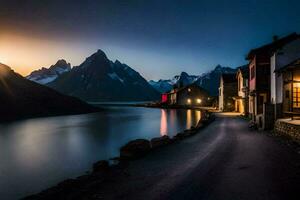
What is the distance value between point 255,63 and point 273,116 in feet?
46.4

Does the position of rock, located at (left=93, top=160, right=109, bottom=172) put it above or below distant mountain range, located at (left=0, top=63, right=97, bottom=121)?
below

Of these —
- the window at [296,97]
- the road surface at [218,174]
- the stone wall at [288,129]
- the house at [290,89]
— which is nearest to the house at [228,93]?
the house at [290,89]

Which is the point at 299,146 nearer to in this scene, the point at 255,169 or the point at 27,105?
the point at 255,169

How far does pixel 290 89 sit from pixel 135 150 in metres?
17.1

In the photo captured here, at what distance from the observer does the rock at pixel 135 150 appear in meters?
18.2

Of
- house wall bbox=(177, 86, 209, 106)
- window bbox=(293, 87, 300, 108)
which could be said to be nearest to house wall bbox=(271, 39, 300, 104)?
window bbox=(293, 87, 300, 108)

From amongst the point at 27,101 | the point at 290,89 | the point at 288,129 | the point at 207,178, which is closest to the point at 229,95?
the point at 290,89

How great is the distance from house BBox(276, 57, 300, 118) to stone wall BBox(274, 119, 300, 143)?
2.71m

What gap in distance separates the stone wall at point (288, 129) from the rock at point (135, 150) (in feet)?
33.9

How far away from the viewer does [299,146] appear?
56.2 feet

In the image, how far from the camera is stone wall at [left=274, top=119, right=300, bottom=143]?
18094mm

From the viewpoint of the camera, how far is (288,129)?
2006 centimetres

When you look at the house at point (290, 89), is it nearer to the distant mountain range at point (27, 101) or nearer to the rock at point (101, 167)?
the rock at point (101, 167)

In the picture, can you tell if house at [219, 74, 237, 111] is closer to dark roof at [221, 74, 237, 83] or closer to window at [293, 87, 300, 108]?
dark roof at [221, 74, 237, 83]
